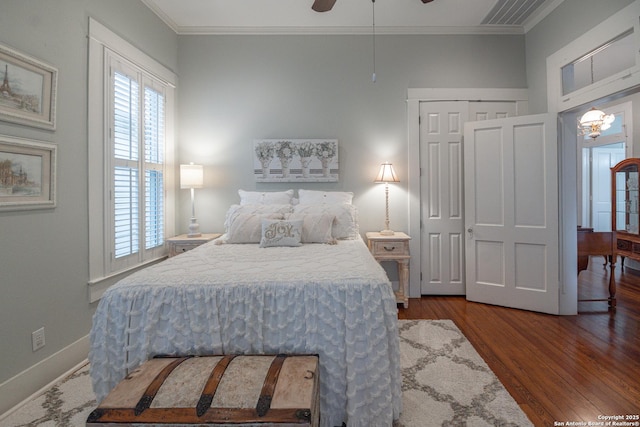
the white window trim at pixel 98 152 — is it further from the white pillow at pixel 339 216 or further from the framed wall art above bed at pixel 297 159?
the white pillow at pixel 339 216

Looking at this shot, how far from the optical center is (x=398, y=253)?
3416mm

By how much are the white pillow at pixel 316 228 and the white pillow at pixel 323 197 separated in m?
0.53

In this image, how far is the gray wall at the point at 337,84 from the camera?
147 inches

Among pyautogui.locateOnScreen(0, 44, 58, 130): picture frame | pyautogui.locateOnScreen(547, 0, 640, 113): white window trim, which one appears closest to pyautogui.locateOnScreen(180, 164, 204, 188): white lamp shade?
pyautogui.locateOnScreen(0, 44, 58, 130): picture frame

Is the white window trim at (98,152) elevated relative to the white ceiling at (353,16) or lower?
lower

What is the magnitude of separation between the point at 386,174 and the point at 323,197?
30.4 inches

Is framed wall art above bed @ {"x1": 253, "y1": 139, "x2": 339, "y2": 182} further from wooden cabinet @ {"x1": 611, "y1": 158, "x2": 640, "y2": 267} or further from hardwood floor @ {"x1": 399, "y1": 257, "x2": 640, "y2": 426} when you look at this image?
wooden cabinet @ {"x1": 611, "y1": 158, "x2": 640, "y2": 267}

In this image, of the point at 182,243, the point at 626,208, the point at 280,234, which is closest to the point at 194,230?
the point at 182,243

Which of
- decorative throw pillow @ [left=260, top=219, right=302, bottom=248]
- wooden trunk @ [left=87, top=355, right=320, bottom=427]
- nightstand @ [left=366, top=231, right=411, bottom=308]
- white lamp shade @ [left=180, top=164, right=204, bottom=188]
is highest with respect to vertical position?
white lamp shade @ [left=180, top=164, right=204, bottom=188]

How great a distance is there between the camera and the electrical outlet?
6.73ft

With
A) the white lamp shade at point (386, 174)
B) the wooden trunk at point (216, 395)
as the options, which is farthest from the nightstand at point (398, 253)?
the wooden trunk at point (216, 395)

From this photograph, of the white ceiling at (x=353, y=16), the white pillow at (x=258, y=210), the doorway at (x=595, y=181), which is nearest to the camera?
the white pillow at (x=258, y=210)

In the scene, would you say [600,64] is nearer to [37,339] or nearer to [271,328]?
[271,328]

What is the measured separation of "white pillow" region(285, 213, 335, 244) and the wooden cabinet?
4442mm
